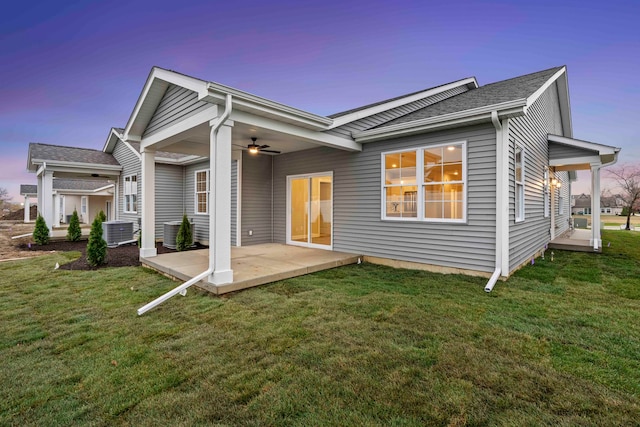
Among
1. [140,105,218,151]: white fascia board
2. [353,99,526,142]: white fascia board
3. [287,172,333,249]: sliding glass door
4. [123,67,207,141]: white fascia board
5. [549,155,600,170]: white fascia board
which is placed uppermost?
[123,67,207,141]: white fascia board

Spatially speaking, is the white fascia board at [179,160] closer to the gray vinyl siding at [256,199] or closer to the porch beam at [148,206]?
the gray vinyl siding at [256,199]

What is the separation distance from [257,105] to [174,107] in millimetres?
2166

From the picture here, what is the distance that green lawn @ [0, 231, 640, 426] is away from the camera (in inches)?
74.5

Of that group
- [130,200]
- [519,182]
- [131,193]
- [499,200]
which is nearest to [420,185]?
[499,200]

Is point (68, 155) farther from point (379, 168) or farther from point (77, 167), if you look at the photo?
point (379, 168)

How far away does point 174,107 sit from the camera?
555cm

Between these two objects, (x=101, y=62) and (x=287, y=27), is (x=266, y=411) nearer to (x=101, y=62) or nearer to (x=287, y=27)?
(x=287, y=27)

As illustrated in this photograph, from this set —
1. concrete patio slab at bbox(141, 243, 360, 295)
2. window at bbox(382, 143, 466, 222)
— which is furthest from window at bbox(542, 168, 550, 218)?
concrete patio slab at bbox(141, 243, 360, 295)

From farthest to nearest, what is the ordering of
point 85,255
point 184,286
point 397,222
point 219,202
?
point 85,255 < point 397,222 < point 219,202 < point 184,286

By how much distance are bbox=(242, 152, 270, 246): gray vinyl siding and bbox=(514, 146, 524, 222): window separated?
6.34 metres

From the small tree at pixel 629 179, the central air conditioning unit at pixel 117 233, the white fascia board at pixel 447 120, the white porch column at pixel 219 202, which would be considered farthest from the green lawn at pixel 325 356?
the small tree at pixel 629 179

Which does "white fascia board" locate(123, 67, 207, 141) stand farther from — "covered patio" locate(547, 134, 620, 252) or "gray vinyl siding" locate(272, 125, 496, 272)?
"covered patio" locate(547, 134, 620, 252)

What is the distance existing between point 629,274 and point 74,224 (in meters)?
16.2

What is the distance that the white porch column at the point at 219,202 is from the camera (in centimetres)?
434
